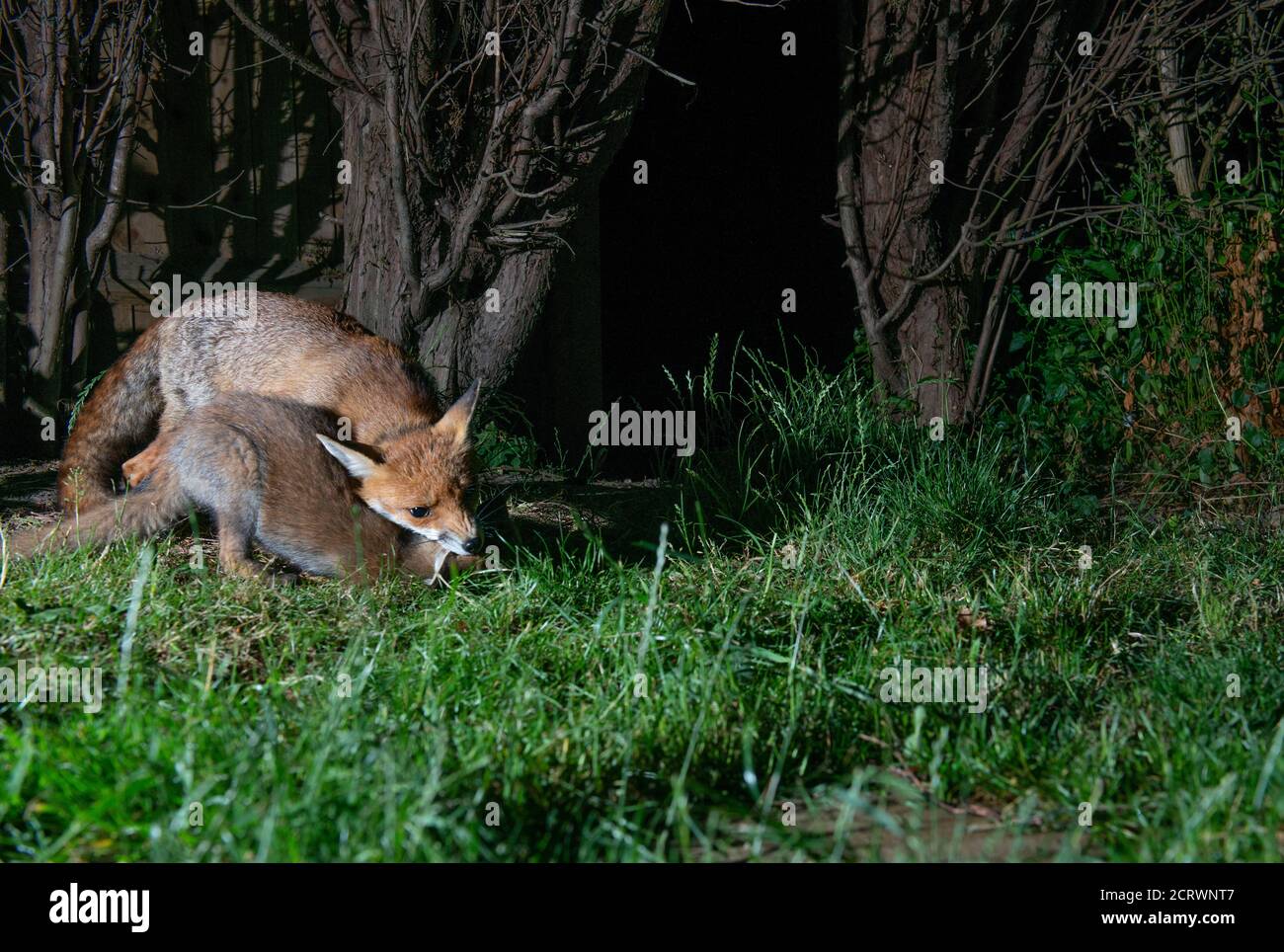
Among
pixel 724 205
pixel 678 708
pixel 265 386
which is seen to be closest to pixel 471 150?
pixel 265 386

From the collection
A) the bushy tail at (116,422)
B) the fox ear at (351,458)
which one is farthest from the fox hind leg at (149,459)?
the fox ear at (351,458)

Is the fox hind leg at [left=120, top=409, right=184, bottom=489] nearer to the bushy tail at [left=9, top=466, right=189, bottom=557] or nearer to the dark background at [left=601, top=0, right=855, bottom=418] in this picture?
the bushy tail at [left=9, top=466, right=189, bottom=557]

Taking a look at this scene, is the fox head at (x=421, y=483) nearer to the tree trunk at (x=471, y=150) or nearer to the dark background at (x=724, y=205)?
the tree trunk at (x=471, y=150)

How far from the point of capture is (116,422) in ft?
18.8

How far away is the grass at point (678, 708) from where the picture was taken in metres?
2.64

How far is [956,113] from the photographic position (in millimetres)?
7168

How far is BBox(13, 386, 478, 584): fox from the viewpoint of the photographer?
468 cm

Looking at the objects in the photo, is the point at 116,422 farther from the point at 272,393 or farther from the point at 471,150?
the point at 471,150

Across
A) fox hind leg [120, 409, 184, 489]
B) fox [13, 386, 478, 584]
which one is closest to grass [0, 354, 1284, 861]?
fox [13, 386, 478, 584]

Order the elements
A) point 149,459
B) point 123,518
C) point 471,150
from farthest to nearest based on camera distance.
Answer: point 471,150 < point 149,459 < point 123,518

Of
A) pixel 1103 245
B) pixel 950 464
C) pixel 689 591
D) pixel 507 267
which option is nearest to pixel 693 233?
pixel 507 267

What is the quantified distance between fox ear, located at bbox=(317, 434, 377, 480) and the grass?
54cm

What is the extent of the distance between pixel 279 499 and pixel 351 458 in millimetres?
343

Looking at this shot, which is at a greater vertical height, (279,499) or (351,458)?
(351,458)
